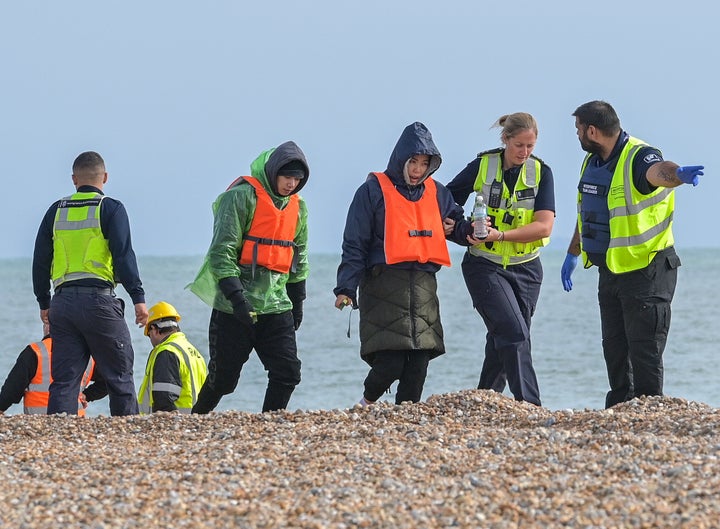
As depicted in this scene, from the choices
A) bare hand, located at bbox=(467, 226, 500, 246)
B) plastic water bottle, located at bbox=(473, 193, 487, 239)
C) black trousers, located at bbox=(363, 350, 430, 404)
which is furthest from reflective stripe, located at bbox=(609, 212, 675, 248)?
black trousers, located at bbox=(363, 350, 430, 404)

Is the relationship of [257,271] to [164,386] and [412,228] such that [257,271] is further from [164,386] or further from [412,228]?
[164,386]

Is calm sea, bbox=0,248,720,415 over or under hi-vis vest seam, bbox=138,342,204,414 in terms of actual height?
under

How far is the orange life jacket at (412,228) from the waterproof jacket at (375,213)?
47mm

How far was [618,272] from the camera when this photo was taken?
340 inches

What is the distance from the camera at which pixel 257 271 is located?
28.9 feet

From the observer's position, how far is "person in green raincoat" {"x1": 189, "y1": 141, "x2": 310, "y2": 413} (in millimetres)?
8680

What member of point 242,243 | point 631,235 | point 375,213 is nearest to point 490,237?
point 375,213

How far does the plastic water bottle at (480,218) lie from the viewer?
8.59 metres

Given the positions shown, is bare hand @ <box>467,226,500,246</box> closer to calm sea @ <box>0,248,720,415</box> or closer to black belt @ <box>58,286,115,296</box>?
calm sea @ <box>0,248,720,415</box>

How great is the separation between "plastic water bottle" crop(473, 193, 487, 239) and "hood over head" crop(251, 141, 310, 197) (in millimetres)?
1220

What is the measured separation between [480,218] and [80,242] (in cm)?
286

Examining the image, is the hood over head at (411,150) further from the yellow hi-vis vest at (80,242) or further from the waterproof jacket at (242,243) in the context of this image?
the yellow hi-vis vest at (80,242)

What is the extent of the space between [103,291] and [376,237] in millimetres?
2036

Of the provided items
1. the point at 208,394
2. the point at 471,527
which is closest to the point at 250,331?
the point at 208,394
